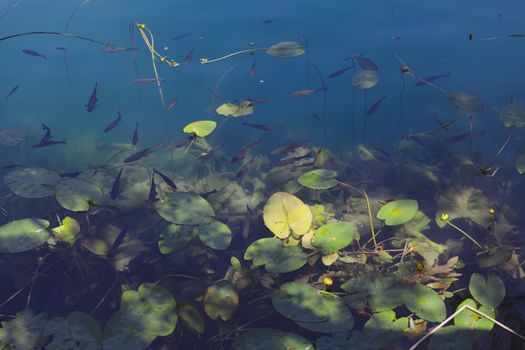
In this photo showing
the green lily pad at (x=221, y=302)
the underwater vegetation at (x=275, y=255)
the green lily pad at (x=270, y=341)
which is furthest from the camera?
A: the green lily pad at (x=221, y=302)

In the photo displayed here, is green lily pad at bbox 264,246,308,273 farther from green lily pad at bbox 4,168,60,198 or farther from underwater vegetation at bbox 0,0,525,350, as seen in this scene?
green lily pad at bbox 4,168,60,198

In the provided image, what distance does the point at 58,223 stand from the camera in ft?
8.27

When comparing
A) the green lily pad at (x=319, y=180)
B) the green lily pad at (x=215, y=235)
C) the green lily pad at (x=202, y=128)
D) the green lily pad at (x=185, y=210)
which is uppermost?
the green lily pad at (x=202, y=128)

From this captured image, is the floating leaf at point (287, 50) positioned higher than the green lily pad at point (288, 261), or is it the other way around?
the floating leaf at point (287, 50)

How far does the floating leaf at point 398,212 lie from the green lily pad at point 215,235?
83cm

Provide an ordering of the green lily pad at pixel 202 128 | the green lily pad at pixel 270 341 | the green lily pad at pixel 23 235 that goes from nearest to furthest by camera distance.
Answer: the green lily pad at pixel 270 341 < the green lily pad at pixel 23 235 < the green lily pad at pixel 202 128

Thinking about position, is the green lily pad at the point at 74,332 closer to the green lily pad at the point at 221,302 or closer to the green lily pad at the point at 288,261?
the green lily pad at the point at 221,302

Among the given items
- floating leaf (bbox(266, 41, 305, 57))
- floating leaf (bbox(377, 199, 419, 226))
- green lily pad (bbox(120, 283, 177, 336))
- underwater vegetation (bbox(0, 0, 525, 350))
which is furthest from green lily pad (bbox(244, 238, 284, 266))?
floating leaf (bbox(266, 41, 305, 57))

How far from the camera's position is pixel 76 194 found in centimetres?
231

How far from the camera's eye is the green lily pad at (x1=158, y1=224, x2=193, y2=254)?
2.23m

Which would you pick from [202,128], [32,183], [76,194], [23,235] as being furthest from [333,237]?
[32,183]

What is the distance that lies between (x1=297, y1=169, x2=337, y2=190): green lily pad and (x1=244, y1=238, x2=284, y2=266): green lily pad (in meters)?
0.45

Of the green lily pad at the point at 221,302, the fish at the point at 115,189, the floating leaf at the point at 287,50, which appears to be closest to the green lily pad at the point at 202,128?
the fish at the point at 115,189

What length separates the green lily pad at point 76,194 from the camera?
2.23m
